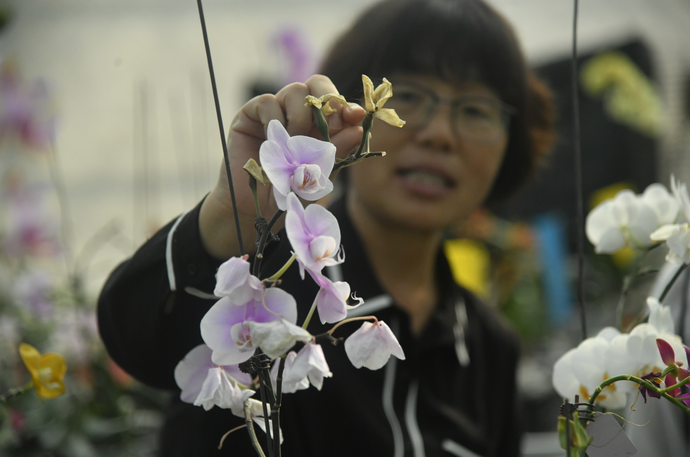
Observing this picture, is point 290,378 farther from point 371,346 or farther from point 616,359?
point 616,359

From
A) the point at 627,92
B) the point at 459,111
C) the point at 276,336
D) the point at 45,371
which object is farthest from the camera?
the point at 627,92

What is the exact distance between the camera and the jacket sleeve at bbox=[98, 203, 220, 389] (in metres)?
0.31

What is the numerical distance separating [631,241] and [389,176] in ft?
0.76

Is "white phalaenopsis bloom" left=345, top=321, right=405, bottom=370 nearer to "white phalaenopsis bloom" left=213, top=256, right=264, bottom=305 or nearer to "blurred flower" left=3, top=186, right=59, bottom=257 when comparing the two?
"white phalaenopsis bloom" left=213, top=256, right=264, bottom=305

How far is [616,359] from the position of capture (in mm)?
267

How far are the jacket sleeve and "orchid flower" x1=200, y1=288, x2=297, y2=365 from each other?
10 centimetres

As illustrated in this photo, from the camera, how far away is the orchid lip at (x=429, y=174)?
1.69 ft

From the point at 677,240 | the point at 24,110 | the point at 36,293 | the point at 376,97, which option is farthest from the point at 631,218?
the point at 24,110

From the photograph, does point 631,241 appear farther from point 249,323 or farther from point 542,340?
point 542,340

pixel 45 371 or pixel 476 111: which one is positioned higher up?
pixel 476 111

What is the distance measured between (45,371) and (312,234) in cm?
17

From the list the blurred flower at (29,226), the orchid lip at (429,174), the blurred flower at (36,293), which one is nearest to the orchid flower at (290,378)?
the orchid lip at (429,174)

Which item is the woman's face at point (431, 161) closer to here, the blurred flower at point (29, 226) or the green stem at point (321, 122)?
the green stem at point (321, 122)

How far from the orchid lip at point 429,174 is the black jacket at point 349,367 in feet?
0.34
